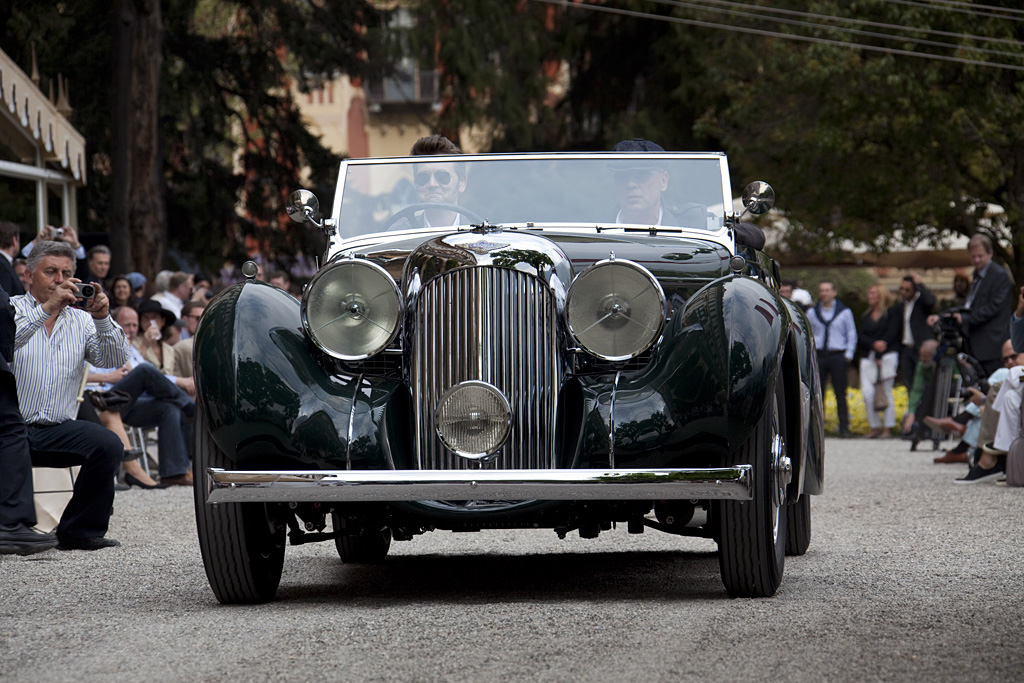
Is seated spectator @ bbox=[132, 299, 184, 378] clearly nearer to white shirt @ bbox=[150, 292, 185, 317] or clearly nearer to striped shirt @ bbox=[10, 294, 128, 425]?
white shirt @ bbox=[150, 292, 185, 317]

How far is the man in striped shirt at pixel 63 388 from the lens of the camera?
7.86 meters

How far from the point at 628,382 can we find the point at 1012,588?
180cm

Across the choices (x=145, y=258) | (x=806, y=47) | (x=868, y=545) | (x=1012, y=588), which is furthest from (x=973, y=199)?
(x=1012, y=588)

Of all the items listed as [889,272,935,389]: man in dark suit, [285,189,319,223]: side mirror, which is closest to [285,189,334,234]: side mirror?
[285,189,319,223]: side mirror

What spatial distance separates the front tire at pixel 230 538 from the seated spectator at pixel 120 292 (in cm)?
821

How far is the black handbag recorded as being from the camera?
1116cm

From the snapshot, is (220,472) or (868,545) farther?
(868,545)

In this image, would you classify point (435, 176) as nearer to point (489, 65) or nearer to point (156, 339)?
point (156, 339)

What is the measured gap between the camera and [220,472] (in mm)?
5262

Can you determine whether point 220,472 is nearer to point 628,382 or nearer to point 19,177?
A: point 628,382

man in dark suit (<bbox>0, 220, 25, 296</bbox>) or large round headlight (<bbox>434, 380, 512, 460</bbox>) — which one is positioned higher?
man in dark suit (<bbox>0, 220, 25, 296</bbox>)

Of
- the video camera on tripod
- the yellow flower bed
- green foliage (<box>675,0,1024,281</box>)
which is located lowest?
the yellow flower bed

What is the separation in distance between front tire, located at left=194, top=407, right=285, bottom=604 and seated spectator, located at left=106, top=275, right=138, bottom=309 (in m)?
8.21

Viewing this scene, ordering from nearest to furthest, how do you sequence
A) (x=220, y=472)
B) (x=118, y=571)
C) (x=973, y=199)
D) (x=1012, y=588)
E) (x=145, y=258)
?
(x=220, y=472)
(x=1012, y=588)
(x=118, y=571)
(x=145, y=258)
(x=973, y=199)
